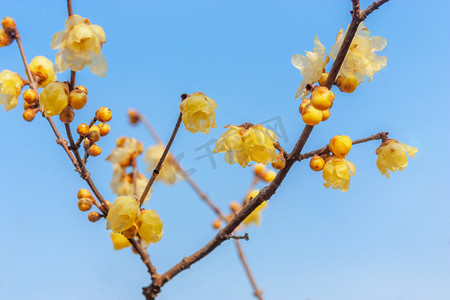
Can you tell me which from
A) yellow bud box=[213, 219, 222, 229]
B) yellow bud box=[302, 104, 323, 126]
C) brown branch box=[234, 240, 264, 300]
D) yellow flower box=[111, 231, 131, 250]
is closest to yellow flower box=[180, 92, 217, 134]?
yellow bud box=[302, 104, 323, 126]

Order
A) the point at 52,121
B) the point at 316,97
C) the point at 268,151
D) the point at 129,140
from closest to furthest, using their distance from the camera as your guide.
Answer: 1. the point at 316,97
2. the point at 268,151
3. the point at 52,121
4. the point at 129,140

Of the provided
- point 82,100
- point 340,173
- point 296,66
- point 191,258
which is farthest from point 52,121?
point 340,173

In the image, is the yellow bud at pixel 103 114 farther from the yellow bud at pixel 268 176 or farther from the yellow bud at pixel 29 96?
the yellow bud at pixel 268 176

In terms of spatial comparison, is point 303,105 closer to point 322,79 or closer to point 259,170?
point 322,79

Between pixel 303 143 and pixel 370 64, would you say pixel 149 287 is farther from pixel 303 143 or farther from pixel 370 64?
pixel 370 64

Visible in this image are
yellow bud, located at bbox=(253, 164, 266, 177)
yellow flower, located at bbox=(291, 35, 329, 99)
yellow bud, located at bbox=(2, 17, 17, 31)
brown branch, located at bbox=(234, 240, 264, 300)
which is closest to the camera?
yellow flower, located at bbox=(291, 35, 329, 99)

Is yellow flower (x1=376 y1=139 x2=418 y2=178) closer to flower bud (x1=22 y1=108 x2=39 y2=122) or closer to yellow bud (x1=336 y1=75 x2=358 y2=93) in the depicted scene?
yellow bud (x1=336 y1=75 x2=358 y2=93)

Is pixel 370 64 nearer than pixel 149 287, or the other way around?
pixel 370 64
